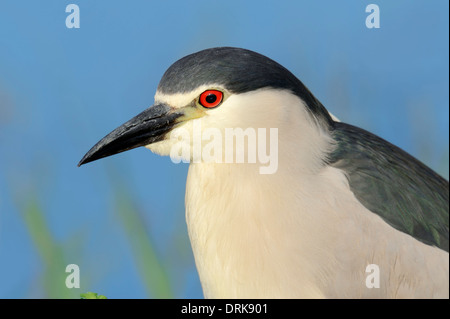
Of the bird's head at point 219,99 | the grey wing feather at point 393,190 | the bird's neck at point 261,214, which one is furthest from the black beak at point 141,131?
the grey wing feather at point 393,190

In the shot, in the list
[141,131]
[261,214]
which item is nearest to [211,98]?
[141,131]

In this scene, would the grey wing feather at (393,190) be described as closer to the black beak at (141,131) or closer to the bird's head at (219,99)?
the bird's head at (219,99)

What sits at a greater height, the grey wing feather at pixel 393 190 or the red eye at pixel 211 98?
the red eye at pixel 211 98

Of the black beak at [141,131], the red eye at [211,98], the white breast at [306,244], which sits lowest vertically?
the white breast at [306,244]

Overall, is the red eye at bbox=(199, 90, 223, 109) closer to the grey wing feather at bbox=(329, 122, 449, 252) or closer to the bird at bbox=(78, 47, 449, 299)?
the bird at bbox=(78, 47, 449, 299)

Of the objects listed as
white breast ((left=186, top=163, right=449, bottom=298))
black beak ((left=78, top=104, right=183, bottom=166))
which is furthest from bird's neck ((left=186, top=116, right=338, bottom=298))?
black beak ((left=78, top=104, right=183, bottom=166))

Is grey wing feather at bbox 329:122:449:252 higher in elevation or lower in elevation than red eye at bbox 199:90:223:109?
lower
